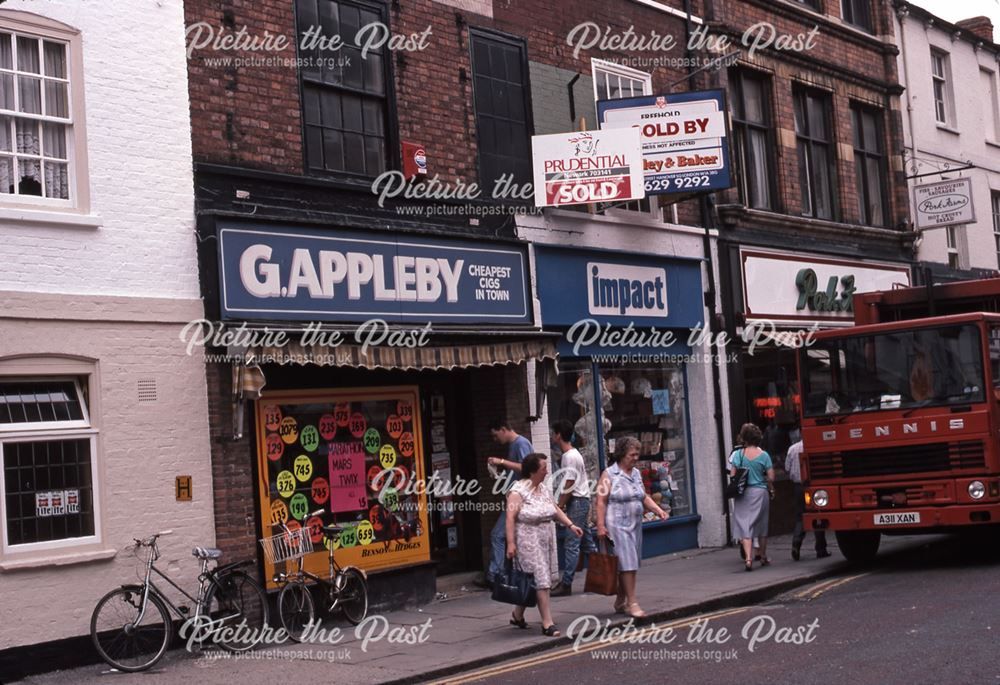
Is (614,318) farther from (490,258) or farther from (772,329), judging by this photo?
(772,329)

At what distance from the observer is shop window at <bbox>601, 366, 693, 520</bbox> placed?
17109mm

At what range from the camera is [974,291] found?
14562mm

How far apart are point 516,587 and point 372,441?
10.2 ft

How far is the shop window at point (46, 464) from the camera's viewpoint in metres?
10.4

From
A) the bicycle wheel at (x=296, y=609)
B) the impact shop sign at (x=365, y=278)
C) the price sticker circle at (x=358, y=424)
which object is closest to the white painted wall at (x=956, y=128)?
the impact shop sign at (x=365, y=278)

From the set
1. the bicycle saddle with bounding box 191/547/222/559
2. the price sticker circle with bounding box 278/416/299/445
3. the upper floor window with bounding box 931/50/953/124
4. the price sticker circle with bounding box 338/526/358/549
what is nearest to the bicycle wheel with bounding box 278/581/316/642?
the bicycle saddle with bounding box 191/547/222/559

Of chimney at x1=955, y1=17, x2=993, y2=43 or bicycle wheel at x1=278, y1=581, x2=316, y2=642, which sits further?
chimney at x1=955, y1=17, x2=993, y2=43

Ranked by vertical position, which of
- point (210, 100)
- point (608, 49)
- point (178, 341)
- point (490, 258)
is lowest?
point (178, 341)

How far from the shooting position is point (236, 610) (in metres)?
11.3

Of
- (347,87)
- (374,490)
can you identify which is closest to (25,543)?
(374,490)

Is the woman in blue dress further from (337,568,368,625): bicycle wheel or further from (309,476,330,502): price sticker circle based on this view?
(309,476,330,502): price sticker circle

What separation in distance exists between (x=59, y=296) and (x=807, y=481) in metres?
8.70

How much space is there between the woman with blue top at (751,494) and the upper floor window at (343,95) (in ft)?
18.3

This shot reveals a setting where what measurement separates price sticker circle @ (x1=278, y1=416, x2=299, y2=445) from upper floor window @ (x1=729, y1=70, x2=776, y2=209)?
10.1m
